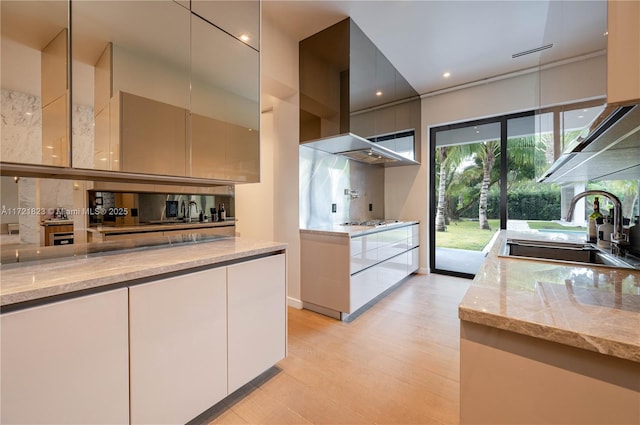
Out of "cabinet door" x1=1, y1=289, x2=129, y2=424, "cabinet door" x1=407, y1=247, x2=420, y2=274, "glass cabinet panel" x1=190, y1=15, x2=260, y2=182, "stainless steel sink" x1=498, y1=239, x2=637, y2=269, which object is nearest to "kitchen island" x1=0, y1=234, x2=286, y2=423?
"cabinet door" x1=1, y1=289, x2=129, y2=424

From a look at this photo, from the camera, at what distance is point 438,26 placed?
253 centimetres

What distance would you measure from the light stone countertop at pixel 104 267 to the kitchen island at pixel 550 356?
3.85ft

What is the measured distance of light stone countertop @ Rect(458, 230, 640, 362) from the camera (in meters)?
0.59

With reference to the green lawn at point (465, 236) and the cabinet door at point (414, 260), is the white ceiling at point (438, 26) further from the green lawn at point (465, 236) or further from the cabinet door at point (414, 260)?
the cabinet door at point (414, 260)

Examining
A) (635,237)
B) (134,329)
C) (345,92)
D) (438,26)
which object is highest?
(438,26)

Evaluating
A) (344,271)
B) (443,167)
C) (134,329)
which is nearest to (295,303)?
(344,271)

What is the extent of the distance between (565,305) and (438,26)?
274 cm

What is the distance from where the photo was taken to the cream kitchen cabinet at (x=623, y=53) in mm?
509

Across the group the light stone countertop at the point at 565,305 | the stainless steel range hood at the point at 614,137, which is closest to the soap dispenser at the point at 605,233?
the stainless steel range hood at the point at 614,137

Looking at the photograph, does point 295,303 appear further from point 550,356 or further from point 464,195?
point 464,195

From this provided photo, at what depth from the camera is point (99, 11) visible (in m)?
1.30

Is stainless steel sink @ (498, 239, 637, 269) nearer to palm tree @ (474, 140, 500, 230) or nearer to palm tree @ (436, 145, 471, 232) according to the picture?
palm tree @ (474, 140, 500, 230)

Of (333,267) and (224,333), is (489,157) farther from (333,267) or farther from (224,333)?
(224,333)

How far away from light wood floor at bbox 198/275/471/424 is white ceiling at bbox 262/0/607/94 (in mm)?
2141
